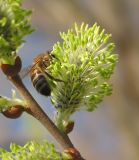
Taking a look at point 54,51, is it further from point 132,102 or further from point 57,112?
point 132,102

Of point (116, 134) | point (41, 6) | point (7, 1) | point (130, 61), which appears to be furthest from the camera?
point (41, 6)

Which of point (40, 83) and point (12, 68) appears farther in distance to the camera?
point (40, 83)

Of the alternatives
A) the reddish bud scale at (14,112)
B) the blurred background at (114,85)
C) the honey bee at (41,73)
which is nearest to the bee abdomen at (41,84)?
the honey bee at (41,73)

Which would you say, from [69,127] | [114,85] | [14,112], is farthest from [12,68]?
[114,85]

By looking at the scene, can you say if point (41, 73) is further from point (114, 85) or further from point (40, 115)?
point (114, 85)

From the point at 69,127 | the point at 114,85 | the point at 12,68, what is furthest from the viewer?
the point at 114,85

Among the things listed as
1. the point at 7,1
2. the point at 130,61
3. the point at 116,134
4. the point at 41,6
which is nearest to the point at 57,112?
the point at 7,1

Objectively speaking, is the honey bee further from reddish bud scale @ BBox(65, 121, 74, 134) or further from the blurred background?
the blurred background
